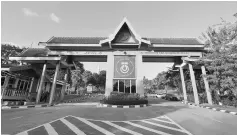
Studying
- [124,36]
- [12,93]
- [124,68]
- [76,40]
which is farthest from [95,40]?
[12,93]

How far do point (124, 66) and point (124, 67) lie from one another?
140 mm

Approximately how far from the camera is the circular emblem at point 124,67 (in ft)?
52.2

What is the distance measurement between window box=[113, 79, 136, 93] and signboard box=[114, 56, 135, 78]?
2.01 feet

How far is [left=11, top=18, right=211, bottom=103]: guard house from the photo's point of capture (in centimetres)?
1562

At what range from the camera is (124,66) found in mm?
16125

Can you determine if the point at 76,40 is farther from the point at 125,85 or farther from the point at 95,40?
the point at 125,85

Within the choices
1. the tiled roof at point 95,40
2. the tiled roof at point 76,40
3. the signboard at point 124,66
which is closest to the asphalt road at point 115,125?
the signboard at point 124,66

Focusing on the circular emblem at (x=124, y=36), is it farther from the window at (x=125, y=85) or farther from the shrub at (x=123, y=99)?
the shrub at (x=123, y=99)

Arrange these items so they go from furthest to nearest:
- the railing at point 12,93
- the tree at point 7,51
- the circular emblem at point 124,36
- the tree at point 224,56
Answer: the tree at point 7,51 < the circular emblem at point 124,36 < the railing at point 12,93 < the tree at point 224,56

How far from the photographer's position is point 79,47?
1712 centimetres

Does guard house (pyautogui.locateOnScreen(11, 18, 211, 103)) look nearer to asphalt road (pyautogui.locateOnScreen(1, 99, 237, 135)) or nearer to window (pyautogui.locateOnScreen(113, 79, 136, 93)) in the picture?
window (pyautogui.locateOnScreen(113, 79, 136, 93))

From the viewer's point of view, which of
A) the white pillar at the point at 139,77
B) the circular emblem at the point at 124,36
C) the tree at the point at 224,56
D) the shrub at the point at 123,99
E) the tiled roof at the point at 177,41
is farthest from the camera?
the tiled roof at the point at 177,41

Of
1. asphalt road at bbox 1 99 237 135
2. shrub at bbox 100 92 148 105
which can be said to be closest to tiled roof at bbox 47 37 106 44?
shrub at bbox 100 92 148 105

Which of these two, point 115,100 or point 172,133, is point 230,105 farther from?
point 172,133
